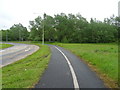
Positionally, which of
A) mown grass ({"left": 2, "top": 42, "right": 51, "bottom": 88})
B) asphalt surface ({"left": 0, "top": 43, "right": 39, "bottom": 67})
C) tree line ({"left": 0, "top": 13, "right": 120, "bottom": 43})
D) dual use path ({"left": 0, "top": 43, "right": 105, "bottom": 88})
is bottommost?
asphalt surface ({"left": 0, "top": 43, "right": 39, "bottom": 67})

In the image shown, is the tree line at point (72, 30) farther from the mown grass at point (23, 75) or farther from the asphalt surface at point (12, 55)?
the mown grass at point (23, 75)

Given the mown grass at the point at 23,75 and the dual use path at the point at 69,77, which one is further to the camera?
the mown grass at the point at 23,75

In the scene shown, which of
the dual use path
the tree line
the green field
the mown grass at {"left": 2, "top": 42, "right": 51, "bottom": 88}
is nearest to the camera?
the dual use path

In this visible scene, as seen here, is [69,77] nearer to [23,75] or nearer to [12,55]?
[23,75]

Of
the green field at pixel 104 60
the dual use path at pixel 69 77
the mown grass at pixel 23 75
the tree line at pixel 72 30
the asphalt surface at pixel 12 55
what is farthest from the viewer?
the tree line at pixel 72 30

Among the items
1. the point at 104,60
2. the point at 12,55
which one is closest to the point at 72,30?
the point at 12,55

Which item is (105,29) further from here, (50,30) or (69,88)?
(69,88)

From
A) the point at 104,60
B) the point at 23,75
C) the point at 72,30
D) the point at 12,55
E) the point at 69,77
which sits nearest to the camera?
the point at 69,77

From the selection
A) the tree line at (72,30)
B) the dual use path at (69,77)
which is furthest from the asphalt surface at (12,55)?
the tree line at (72,30)

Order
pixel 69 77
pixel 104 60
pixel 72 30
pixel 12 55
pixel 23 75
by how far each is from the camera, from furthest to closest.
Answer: pixel 72 30, pixel 12 55, pixel 104 60, pixel 23 75, pixel 69 77

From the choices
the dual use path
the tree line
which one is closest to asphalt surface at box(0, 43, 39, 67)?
the dual use path

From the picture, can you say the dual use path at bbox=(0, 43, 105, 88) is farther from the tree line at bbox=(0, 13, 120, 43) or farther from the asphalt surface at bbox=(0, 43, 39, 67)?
the tree line at bbox=(0, 13, 120, 43)

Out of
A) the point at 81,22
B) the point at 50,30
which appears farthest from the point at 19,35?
the point at 81,22

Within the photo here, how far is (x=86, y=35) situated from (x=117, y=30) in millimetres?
15814
